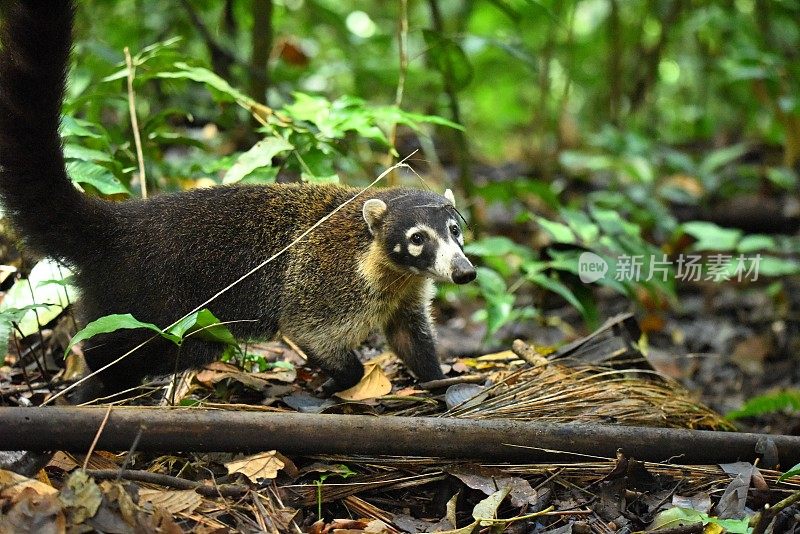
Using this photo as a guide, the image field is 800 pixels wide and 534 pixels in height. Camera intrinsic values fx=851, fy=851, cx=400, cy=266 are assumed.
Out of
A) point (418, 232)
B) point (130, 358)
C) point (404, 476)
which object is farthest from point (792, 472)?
point (130, 358)

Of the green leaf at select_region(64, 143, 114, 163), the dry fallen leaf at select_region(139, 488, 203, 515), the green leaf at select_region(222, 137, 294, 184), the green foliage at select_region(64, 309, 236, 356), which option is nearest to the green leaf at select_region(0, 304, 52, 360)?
the green foliage at select_region(64, 309, 236, 356)

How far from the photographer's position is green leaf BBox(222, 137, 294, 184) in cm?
500

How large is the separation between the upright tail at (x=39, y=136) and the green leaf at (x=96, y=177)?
1.14ft

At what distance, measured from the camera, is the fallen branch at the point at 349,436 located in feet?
10.3

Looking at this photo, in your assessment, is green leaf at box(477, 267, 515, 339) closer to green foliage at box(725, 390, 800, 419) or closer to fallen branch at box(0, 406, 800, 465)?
green foliage at box(725, 390, 800, 419)

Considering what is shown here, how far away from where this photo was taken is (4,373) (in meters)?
4.45

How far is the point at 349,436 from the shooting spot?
337 cm

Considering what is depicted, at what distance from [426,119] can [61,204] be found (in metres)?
2.02

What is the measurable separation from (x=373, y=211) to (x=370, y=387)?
99 cm

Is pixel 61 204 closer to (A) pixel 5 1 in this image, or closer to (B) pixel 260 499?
(A) pixel 5 1

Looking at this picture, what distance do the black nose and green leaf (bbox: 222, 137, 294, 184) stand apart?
143cm

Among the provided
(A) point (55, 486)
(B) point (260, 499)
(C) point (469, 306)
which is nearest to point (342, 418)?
(B) point (260, 499)

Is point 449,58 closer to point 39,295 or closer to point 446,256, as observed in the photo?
point 446,256

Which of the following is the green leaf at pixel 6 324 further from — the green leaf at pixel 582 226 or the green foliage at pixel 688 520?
the green leaf at pixel 582 226
